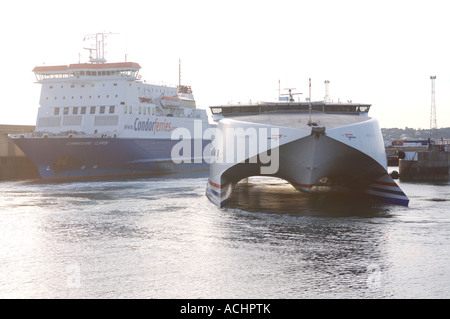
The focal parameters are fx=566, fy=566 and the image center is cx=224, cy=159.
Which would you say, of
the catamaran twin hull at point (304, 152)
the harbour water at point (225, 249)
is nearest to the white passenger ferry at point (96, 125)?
the harbour water at point (225, 249)

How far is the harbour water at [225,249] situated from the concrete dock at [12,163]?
30.0 m

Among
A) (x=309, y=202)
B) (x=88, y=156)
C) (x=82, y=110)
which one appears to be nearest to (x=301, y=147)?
(x=309, y=202)

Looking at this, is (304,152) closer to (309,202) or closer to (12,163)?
(309,202)

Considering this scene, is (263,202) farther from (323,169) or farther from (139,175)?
(139,175)

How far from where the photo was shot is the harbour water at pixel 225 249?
48.0 feet

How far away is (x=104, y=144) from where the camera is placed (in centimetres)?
5625

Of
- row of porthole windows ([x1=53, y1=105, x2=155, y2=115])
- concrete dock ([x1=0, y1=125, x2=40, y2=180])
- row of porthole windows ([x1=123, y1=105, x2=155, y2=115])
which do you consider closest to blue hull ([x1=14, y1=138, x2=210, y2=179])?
row of porthole windows ([x1=123, y1=105, x2=155, y2=115])

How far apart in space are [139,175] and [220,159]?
3040 centimetres

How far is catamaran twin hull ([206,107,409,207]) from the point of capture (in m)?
27.4

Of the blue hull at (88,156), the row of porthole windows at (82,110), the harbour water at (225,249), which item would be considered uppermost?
the row of porthole windows at (82,110)

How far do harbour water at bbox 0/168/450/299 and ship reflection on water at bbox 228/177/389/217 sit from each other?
10cm

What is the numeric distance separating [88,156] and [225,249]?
1551 inches

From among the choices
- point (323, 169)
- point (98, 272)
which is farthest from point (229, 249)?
point (323, 169)

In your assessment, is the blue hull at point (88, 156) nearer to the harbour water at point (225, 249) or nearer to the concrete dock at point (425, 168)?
the harbour water at point (225, 249)
